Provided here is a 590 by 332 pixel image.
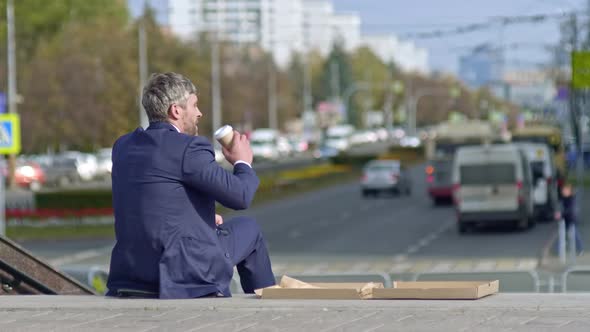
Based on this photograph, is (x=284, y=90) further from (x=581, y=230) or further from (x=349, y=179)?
(x=581, y=230)

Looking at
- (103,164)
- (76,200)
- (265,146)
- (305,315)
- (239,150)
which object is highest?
(239,150)

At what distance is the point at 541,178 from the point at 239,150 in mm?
33987

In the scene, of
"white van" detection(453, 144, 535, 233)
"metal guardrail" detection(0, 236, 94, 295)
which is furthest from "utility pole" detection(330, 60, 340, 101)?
"metal guardrail" detection(0, 236, 94, 295)

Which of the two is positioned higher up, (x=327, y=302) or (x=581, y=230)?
(x=327, y=302)

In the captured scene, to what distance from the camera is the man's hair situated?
6555 mm

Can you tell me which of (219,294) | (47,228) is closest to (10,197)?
(47,228)

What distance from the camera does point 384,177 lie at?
58469 mm

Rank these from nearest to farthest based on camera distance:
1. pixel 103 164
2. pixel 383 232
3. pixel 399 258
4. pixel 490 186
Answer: pixel 399 258 → pixel 490 186 → pixel 383 232 → pixel 103 164

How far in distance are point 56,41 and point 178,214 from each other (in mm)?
82408

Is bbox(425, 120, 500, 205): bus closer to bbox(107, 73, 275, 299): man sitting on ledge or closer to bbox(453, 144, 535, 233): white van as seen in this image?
bbox(453, 144, 535, 233): white van

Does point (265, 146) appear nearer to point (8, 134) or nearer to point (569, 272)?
point (8, 134)

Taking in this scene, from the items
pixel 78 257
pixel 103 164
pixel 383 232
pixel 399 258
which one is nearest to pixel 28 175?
pixel 103 164

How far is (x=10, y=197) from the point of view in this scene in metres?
46.8

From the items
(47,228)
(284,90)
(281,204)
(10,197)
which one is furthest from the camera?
(284,90)
